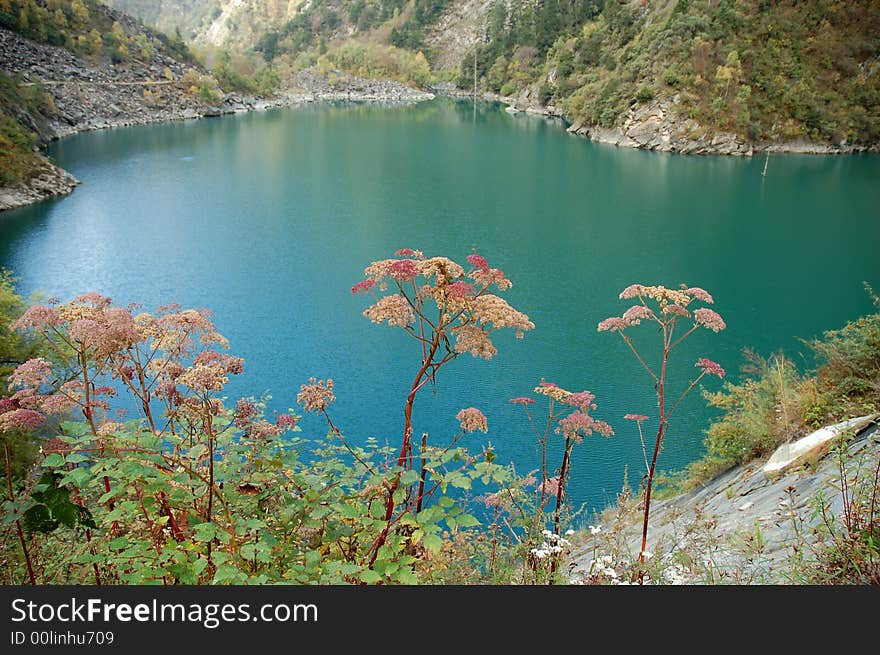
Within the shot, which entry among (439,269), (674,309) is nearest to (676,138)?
(674,309)

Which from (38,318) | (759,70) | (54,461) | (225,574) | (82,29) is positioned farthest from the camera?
(82,29)

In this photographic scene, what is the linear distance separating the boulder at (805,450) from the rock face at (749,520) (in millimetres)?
66

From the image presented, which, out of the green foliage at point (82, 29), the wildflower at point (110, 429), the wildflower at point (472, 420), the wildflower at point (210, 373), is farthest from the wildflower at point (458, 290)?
the green foliage at point (82, 29)

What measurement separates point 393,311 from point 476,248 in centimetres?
2127

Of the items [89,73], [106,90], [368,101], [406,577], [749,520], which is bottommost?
[749,520]

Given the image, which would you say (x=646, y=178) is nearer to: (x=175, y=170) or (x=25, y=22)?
(x=175, y=170)

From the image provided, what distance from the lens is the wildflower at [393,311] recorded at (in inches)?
117

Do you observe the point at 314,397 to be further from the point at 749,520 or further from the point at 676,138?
the point at 676,138

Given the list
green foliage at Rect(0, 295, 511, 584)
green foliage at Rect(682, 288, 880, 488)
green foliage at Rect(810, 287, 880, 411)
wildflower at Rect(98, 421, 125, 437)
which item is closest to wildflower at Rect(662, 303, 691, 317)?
green foliage at Rect(0, 295, 511, 584)

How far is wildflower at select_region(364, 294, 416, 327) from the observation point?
2.96m

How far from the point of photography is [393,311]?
9.78ft

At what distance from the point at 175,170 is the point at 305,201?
551 inches

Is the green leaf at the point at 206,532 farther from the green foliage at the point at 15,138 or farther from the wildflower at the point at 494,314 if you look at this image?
the green foliage at the point at 15,138

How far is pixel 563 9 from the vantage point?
8388 centimetres
